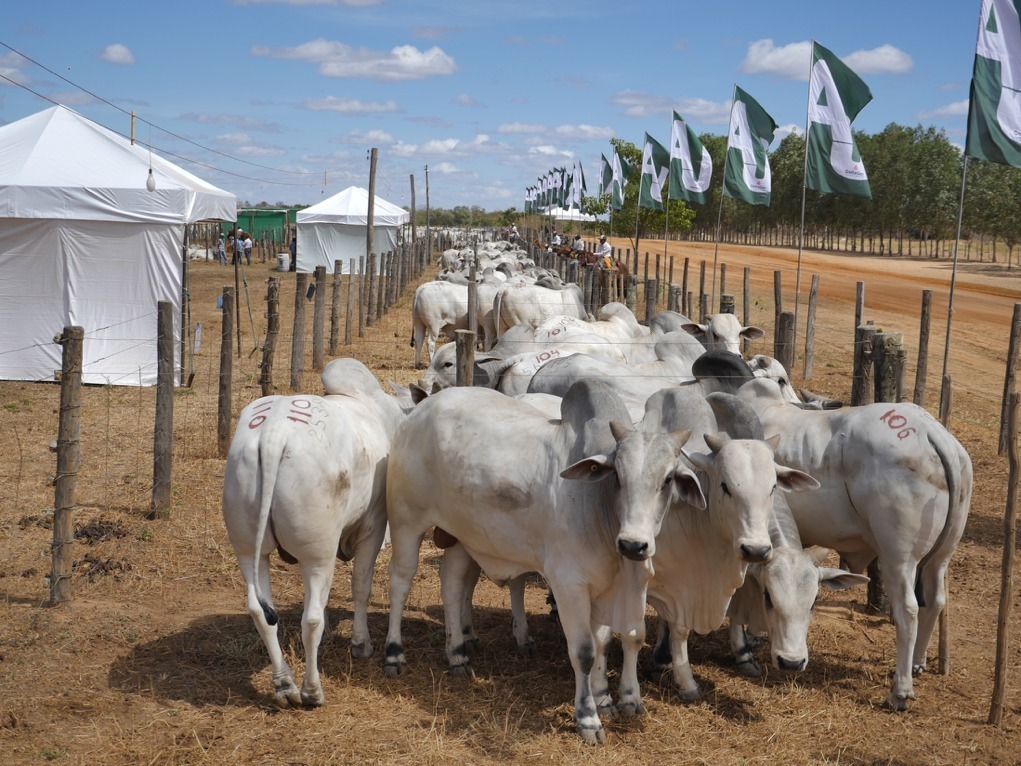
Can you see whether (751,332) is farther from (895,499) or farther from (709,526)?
(709,526)

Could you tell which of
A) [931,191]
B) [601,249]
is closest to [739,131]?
[601,249]

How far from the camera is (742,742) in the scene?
504cm

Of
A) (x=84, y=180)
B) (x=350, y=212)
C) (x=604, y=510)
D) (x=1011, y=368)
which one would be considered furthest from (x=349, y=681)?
(x=350, y=212)

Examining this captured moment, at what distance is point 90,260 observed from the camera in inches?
573

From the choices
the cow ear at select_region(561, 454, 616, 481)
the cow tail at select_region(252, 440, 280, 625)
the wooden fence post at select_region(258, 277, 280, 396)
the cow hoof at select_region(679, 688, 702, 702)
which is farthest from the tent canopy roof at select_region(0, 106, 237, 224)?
the cow hoof at select_region(679, 688, 702, 702)

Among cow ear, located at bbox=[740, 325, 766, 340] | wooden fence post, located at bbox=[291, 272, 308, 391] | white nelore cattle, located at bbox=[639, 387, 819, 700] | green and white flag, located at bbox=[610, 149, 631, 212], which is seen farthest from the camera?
green and white flag, located at bbox=[610, 149, 631, 212]

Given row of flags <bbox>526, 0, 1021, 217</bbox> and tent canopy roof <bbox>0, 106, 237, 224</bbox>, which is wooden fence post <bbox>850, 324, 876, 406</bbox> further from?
tent canopy roof <bbox>0, 106, 237, 224</bbox>

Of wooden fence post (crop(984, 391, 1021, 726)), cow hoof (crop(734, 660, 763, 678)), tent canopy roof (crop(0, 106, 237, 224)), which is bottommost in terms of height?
cow hoof (crop(734, 660, 763, 678))

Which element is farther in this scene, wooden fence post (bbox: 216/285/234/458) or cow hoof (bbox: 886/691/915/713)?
wooden fence post (bbox: 216/285/234/458)

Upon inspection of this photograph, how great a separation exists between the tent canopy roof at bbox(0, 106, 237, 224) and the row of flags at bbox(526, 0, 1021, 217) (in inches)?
348

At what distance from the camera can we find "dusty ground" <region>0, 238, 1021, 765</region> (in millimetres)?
4840

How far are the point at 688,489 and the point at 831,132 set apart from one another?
10.6 meters

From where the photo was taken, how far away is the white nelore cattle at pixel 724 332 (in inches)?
381

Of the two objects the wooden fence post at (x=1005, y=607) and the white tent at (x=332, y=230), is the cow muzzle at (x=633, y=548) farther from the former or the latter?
the white tent at (x=332, y=230)
